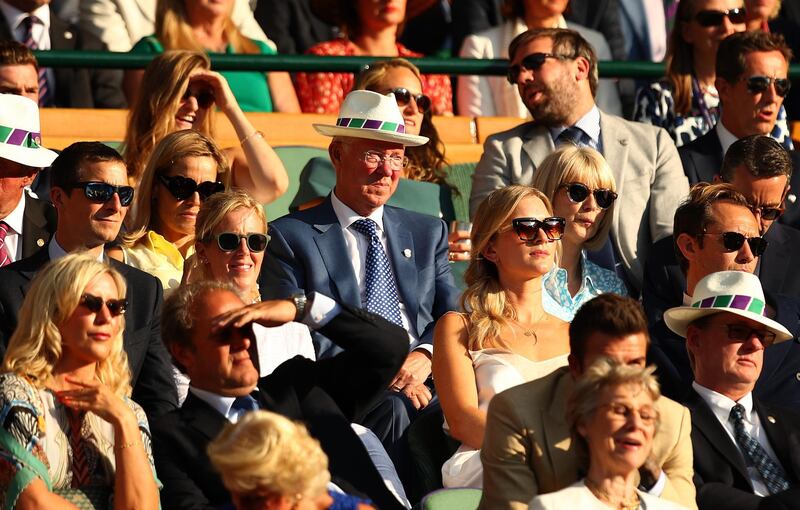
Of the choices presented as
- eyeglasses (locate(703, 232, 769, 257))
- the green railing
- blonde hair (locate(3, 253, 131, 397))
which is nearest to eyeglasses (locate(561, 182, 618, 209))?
eyeglasses (locate(703, 232, 769, 257))

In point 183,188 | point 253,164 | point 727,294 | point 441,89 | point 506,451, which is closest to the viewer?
point 506,451

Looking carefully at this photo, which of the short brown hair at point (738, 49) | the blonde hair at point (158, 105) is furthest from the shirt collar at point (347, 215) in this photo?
the short brown hair at point (738, 49)

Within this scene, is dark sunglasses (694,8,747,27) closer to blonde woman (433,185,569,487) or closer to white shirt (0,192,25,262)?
blonde woman (433,185,569,487)

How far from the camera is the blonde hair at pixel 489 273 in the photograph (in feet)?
22.8

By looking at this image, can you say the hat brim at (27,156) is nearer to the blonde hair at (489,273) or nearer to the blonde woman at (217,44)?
the blonde hair at (489,273)

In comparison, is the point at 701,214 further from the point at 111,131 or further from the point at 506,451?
the point at 111,131

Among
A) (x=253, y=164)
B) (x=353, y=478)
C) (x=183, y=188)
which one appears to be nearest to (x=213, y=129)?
(x=253, y=164)

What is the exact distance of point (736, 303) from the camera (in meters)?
6.66

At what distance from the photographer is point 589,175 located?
25.7ft

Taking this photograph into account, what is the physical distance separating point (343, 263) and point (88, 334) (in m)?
2.01

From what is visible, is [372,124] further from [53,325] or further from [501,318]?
[53,325]

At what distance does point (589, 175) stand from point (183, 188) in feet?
5.53

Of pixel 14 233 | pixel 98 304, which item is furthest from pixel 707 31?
pixel 98 304

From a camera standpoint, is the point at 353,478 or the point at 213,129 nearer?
the point at 353,478
